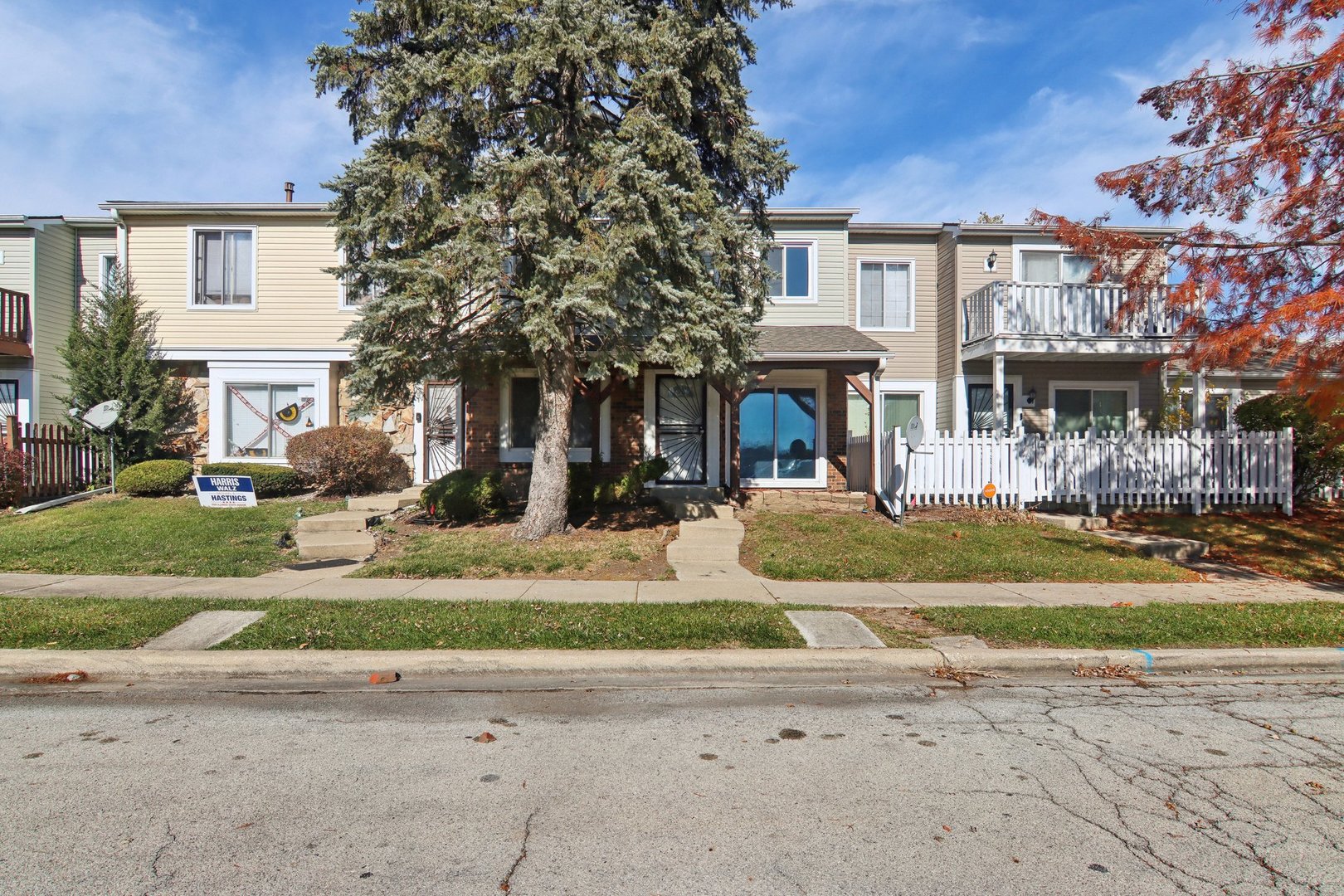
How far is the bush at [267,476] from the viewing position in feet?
48.8

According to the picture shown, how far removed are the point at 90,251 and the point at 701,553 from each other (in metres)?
15.7

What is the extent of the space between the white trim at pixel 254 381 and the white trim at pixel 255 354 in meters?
0.11

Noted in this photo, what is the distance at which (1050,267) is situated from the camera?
17672 mm

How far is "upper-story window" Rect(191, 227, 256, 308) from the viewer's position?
16.6 metres

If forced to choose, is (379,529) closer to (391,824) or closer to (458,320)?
(458,320)

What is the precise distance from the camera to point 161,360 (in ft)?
54.0

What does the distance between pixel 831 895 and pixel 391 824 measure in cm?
201

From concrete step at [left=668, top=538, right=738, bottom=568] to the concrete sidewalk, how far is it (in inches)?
41.4

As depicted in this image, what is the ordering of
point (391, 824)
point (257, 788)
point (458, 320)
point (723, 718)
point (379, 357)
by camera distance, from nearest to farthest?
point (391, 824) → point (257, 788) → point (723, 718) → point (379, 357) → point (458, 320)

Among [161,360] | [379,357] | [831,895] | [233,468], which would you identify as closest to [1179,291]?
[831,895]

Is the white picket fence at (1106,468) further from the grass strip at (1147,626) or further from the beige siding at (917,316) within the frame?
the grass strip at (1147,626)

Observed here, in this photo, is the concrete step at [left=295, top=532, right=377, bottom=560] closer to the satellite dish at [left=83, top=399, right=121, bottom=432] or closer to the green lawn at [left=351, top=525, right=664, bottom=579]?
the green lawn at [left=351, top=525, right=664, bottom=579]

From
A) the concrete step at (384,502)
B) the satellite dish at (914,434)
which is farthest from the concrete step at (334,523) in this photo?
the satellite dish at (914,434)

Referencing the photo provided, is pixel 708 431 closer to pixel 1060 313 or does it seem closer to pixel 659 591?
pixel 1060 313
